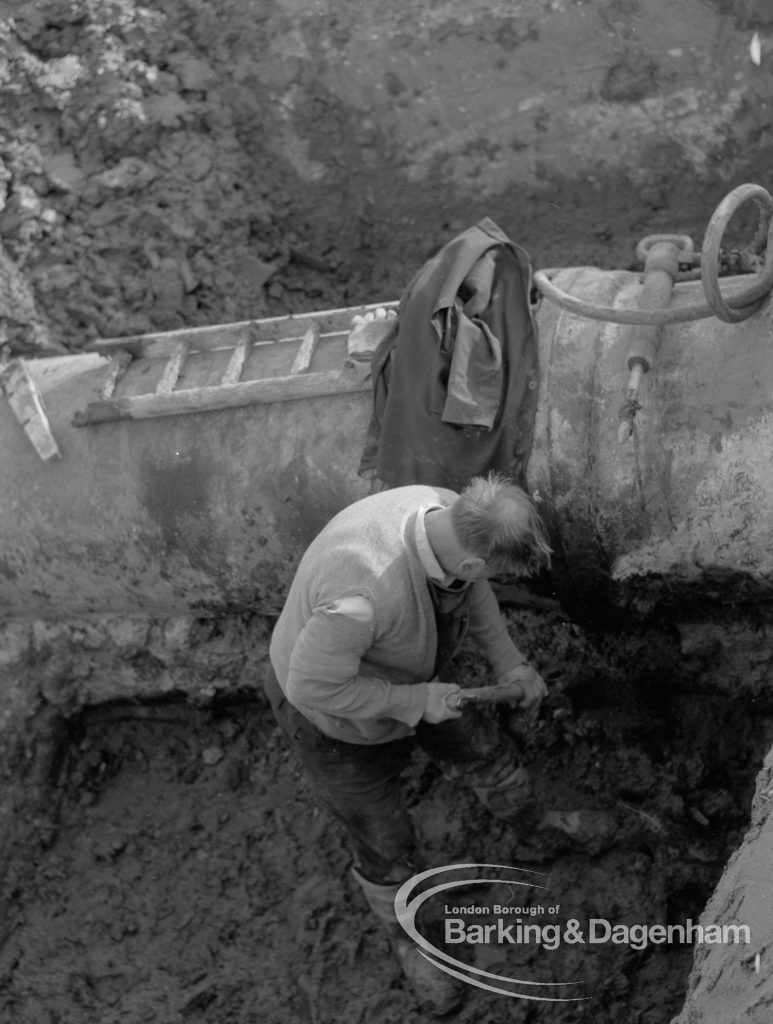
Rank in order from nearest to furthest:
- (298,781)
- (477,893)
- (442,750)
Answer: (442,750) < (477,893) < (298,781)

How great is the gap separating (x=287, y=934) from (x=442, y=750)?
108 cm

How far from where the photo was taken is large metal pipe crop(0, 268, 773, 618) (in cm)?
402

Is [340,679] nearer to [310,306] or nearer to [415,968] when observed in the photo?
[415,968]

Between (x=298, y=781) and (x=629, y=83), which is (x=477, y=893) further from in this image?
(x=629, y=83)

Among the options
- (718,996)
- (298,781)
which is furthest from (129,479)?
(718,996)

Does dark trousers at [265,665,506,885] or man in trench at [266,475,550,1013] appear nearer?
man in trench at [266,475,550,1013]

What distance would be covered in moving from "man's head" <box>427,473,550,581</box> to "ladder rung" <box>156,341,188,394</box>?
1669 mm

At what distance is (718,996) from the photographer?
2.85m

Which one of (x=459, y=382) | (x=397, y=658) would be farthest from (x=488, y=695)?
(x=459, y=382)

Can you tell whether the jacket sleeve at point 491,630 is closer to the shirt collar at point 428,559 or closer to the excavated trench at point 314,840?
the shirt collar at point 428,559

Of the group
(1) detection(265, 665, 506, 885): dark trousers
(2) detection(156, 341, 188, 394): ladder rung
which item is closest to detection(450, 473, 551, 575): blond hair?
(1) detection(265, 665, 506, 885): dark trousers

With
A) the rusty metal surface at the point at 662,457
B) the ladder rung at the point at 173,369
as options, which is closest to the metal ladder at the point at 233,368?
the ladder rung at the point at 173,369

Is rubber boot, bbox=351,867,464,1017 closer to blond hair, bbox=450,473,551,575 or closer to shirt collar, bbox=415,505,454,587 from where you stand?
shirt collar, bbox=415,505,454,587

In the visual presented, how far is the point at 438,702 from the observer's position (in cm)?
379
